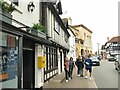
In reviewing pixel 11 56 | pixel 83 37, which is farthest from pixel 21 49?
pixel 83 37

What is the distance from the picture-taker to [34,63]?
43.1 ft

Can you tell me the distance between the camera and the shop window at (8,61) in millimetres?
8172

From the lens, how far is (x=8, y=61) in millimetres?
8891

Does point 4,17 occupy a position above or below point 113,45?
below

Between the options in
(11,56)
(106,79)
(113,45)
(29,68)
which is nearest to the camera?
(11,56)

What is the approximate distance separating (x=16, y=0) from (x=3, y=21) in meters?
3.74

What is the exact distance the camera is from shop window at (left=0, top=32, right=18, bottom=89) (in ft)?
26.8

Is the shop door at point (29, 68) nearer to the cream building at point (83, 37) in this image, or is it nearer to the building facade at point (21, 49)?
the building facade at point (21, 49)

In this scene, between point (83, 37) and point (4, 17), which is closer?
point (4, 17)

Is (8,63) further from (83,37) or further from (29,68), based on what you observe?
(83,37)

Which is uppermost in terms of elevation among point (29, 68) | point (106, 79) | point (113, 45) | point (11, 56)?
point (113, 45)

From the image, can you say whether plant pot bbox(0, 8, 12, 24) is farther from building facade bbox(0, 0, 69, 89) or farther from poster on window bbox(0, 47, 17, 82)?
poster on window bbox(0, 47, 17, 82)

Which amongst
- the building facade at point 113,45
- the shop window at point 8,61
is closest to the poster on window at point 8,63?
the shop window at point 8,61

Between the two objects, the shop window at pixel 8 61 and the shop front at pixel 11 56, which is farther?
the shop window at pixel 8 61
